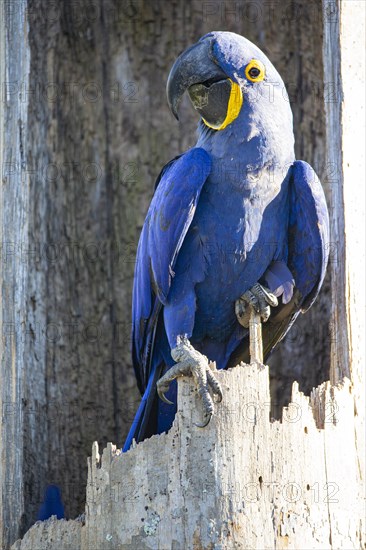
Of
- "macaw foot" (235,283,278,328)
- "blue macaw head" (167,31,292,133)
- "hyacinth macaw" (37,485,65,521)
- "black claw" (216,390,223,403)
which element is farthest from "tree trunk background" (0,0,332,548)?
"black claw" (216,390,223,403)

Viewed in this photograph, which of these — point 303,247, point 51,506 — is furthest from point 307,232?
point 51,506

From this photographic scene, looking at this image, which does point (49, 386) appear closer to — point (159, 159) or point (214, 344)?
point (214, 344)

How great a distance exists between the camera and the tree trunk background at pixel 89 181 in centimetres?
550

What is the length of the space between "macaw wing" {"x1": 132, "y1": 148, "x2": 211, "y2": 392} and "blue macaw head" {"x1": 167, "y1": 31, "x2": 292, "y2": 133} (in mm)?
212

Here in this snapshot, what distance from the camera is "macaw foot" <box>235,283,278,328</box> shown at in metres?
5.17

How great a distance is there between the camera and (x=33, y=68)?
19.6 ft

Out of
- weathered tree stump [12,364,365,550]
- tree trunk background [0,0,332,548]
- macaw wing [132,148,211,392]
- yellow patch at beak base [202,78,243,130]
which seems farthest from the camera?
tree trunk background [0,0,332,548]

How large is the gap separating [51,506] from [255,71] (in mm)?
2132

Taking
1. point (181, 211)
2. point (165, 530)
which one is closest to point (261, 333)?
point (181, 211)

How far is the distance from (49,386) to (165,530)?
5.53 ft

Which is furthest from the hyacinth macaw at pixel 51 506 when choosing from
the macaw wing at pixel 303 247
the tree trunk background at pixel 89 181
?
the macaw wing at pixel 303 247

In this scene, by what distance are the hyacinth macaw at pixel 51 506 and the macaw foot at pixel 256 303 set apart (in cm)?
115

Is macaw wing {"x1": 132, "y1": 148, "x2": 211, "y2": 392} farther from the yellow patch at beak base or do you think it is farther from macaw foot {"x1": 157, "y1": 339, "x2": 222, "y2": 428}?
macaw foot {"x1": 157, "y1": 339, "x2": 222, "y2": 428}

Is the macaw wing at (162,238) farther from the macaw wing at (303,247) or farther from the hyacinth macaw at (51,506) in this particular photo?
the hyacinth macaw at (51,506)
